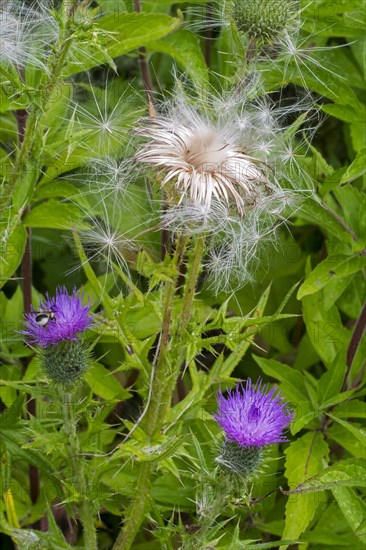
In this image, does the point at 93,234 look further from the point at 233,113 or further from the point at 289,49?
the point at 289,49

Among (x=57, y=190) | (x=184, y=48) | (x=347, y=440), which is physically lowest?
(x=347, y=440)

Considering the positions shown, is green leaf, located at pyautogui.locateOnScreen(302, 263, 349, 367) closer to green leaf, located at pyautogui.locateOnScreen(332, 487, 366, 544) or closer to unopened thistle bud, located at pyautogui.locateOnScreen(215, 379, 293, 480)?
green leaf, located at pyautogui.locateOnScreen(332, 487, 366, 544)

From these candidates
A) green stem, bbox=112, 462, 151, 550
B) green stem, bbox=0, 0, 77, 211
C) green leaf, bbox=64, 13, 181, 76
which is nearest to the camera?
green stem, bbox=0, 0, 77, 211

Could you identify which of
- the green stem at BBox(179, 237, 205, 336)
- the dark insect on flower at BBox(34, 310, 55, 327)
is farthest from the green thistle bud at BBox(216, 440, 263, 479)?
the dark insect on flower at BBox(34, 310, 55, 327)

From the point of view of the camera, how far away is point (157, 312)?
8.02 feet

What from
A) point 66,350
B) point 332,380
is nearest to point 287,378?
point 332,380

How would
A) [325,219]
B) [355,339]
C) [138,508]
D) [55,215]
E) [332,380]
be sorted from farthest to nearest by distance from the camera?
[355,339]
[325,219]
[332,380]
[55,215]
[138,508]

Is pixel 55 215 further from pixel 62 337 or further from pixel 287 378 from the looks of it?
pixel 287 378

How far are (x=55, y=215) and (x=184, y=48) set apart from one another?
85 centimetres

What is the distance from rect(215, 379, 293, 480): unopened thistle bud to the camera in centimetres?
227

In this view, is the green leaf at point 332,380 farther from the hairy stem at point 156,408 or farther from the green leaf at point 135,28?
the green leaf at point 135,28

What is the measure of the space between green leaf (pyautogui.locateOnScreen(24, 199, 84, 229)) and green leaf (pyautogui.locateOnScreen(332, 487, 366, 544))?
1241 mm

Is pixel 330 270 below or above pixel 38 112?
below

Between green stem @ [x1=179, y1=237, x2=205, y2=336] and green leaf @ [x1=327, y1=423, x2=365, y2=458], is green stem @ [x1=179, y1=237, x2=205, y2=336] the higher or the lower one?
the higher one
